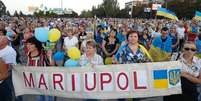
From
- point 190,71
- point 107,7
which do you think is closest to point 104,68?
point 190,71

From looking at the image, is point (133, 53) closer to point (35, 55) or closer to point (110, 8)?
point (35, 55)

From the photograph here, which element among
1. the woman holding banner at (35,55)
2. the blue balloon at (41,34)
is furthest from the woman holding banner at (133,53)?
the blue balloon at (41,34)

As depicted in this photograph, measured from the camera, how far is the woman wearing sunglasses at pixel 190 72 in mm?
6754

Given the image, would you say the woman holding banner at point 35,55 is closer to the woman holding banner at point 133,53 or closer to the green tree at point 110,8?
the woman holding banner at point 133,53

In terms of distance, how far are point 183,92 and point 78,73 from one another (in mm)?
1584

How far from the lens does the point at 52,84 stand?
732 centimetres

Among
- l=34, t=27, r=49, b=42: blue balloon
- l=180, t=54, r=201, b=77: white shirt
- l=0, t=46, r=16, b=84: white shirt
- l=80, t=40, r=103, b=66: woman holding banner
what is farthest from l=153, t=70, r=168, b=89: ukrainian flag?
l=34, t=27, r=49, b=42: blue balloon

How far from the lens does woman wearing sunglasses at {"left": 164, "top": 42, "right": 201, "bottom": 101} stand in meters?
6.75

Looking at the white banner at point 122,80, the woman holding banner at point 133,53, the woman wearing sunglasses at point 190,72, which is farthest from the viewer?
the woman holding banner at point 133,53

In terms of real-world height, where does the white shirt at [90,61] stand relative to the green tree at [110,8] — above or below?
below

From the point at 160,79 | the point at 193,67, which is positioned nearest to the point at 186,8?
the point at 160,79

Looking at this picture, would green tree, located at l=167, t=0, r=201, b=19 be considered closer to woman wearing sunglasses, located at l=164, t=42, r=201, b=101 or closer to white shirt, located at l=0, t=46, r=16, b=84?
white shirt, located at l=0, t=46, r=16, b=84

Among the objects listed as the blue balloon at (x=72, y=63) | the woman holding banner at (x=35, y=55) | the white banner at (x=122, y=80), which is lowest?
the white banner at (x=122, y=80)

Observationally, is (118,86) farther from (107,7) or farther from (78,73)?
(107,7)
